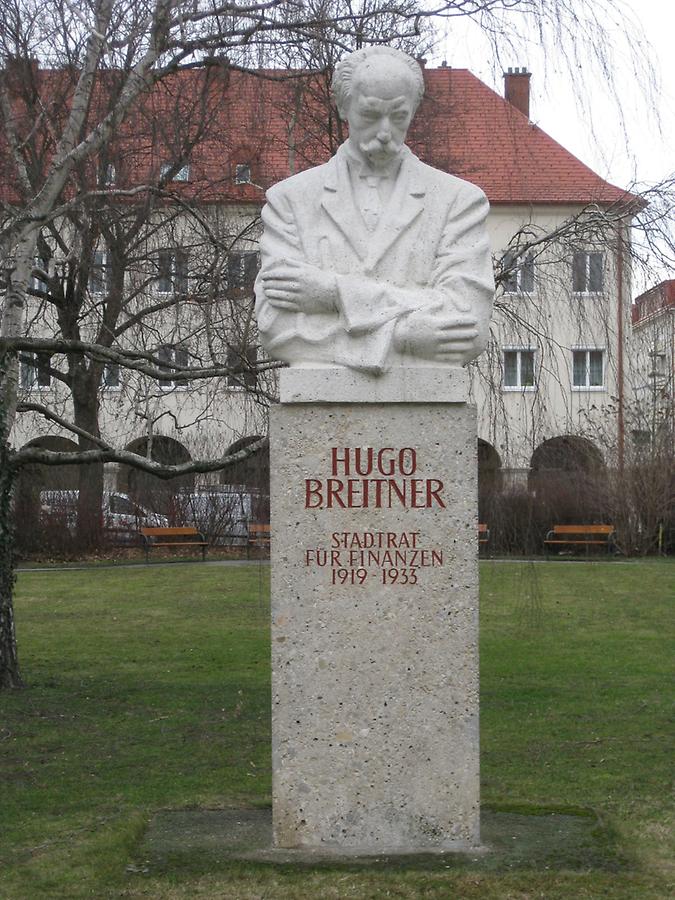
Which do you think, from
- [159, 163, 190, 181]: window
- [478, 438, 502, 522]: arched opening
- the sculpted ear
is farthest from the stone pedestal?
[478, 438, 502, 522]: arched opening

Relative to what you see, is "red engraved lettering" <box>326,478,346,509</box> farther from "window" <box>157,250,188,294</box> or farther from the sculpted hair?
"window" <box>157,250,188,294</box>

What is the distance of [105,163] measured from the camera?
390 inches

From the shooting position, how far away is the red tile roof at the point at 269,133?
907 centimetres

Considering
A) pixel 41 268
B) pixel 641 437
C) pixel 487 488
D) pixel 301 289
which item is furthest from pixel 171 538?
pixel 301 289

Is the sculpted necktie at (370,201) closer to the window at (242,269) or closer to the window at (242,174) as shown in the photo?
the window at (242,174)

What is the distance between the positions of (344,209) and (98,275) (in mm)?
5795

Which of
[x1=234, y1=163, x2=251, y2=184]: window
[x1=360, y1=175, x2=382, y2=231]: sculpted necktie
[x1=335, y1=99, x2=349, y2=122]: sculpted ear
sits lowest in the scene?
[x1=360, y1=175, x2=382, y2=231]: sculpted necktie

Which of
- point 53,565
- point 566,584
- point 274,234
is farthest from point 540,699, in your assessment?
point 53,565

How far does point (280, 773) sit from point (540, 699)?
5.08 meters

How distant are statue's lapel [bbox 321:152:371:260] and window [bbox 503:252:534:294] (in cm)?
271

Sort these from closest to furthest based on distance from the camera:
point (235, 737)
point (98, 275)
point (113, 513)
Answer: point (235, 737)
point (98, 275)
point (113, 513)

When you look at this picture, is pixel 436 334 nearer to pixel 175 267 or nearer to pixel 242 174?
pixel 242 174

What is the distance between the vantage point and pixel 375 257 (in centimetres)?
610

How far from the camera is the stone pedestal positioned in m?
5.91
